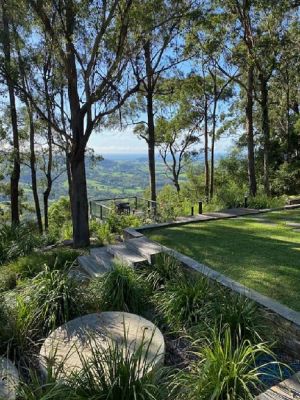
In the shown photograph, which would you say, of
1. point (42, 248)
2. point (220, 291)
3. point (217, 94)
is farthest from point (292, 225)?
point (217, 94)

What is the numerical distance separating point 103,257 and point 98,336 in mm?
3060

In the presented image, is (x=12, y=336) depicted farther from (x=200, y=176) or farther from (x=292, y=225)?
(x=200, y=176)

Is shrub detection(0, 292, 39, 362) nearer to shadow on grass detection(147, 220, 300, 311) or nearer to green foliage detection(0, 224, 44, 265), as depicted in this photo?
shadow on grass detection(147, 220, 300, 311)

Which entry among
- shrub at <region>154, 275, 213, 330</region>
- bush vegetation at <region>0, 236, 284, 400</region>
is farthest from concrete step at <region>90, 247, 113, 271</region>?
shrub at <region>154, 275, 213, 330</region>

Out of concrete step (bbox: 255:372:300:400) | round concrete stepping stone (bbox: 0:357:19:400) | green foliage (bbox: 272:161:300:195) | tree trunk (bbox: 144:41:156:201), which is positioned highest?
tree trunk (bbox: 144:41:156:201)

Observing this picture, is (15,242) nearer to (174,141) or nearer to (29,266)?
(29,266)

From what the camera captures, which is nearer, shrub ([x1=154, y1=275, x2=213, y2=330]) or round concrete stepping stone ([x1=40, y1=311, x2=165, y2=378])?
round concrete stepping stone ([x1=40, y1=311, x2=165, y2=378])

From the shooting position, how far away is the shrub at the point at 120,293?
15.0 feet

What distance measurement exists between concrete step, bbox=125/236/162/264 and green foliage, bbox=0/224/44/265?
2.63 metres

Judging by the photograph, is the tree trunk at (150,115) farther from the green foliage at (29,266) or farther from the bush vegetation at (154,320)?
the bush vegetation at (154,320)

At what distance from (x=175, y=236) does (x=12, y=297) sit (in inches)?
149

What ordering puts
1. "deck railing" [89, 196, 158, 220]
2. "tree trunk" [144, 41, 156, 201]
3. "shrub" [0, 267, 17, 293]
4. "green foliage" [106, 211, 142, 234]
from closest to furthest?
"shrub" [0, 267, 17, 293] → "green foliage" [106, 211, 142, 234] → "tree trunk" [144, 41, 156, 201] → "deck railing" [89, 196, 158, 220]

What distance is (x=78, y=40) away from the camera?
27.7 ft

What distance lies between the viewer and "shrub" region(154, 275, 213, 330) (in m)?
4.08
